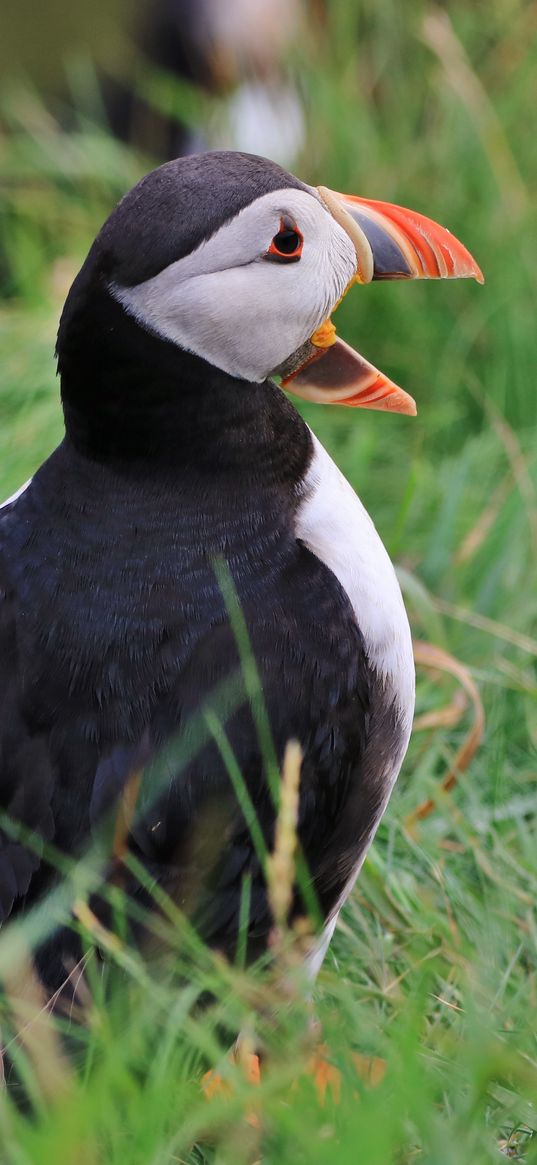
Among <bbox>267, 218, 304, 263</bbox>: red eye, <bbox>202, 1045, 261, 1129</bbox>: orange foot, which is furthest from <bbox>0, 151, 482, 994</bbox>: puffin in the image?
<bbox>202, 1045, 261, 1129</bbox>: orange foot

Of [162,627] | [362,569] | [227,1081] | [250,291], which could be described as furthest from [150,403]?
[227,1081]

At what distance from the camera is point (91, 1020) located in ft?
5.77

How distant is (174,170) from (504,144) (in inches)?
97.2

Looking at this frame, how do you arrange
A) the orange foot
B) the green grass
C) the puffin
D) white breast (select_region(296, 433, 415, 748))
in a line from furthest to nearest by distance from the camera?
1. white breast (select_region(296, 433, 415, 748))
2. the puffin
3. the orange foot
4. the green grass

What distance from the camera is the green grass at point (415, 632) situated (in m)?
1.64

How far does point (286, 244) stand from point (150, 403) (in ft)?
0.95

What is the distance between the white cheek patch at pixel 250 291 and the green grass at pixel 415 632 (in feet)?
2.43

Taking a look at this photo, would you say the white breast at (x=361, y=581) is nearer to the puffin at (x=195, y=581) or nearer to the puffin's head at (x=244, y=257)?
the puffin at (x=195, y=581)

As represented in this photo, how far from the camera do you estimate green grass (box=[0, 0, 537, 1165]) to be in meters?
Result: 1.64

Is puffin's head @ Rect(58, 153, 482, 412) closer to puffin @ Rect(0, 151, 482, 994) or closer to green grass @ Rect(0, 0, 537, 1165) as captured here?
puffin @ Rect(0, 151, 482, 994)

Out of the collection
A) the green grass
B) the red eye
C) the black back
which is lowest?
the green grass

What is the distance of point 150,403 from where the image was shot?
2.03 meters

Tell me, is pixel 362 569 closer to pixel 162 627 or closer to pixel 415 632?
pixel 162 627

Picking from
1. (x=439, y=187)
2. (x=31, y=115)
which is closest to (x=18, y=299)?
(x=31, y=115)
